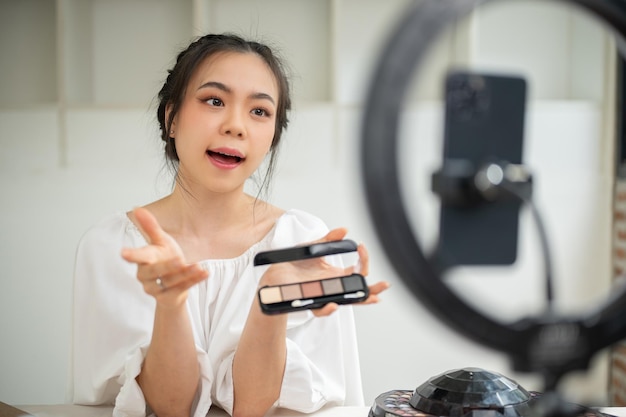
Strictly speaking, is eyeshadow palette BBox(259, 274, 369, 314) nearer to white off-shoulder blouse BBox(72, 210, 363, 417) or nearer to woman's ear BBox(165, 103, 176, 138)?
white off-shoulder blouse BBox(72, 210, 363, 417)

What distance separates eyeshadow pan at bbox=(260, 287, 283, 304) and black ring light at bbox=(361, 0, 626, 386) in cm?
24

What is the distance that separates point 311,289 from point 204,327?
1.61 ft

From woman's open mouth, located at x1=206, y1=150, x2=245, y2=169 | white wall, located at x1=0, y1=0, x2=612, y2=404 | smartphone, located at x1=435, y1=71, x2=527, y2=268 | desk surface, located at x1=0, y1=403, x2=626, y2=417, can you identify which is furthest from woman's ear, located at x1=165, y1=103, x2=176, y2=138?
white wall, located at x1=0, y1=0, x2=612, y2=404

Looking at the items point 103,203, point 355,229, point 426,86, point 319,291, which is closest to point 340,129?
point 355,229

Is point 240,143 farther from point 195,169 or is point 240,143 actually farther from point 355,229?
point 355,229

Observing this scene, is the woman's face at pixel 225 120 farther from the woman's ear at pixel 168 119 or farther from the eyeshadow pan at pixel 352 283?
the eyeshadow pan at pixel 352 283

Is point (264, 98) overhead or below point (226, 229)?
overhead

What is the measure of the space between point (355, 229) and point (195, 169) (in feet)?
3.62

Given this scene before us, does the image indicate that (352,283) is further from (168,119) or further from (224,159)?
(168,119)

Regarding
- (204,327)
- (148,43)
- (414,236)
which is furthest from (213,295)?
(148,43)

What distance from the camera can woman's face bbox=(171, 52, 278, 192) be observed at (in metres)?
1.07

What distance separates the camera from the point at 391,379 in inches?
88.7

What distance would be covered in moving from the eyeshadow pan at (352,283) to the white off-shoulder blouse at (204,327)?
1.11ft

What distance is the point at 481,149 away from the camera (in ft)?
1.66
